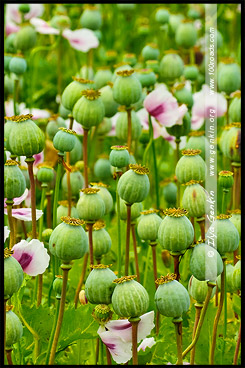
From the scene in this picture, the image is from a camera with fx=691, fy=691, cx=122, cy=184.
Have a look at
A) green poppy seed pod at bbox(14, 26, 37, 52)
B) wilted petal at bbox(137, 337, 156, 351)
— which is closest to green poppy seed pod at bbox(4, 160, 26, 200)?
wilted petal at bbox(137, 337, 156, 351)

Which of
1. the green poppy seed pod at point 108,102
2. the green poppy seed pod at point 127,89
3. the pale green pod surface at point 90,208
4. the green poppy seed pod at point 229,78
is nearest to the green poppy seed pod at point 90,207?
the pale green pod surface at point 90,208

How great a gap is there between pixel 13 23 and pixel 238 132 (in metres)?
0.86

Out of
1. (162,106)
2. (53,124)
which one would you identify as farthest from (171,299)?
(53,124)

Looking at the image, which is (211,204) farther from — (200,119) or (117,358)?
(200,119)

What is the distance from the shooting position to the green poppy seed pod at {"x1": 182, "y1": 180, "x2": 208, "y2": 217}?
73 centimetres

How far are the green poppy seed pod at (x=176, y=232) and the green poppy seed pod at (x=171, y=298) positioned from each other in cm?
4

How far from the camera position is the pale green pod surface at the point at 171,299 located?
0.61 metres

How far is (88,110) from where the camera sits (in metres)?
0.87

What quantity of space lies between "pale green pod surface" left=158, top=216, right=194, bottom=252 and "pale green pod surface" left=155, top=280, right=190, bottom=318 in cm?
4

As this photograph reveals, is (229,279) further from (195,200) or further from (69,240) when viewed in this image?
(69,240)

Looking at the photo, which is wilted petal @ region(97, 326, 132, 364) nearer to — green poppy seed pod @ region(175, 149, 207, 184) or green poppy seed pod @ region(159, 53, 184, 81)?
green poppy seed pod @ region(175, 149, 207, 184)

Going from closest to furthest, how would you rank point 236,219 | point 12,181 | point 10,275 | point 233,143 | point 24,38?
point 10,275 → point 12,181 → point 236,219 → point 233,143 → point 24,38

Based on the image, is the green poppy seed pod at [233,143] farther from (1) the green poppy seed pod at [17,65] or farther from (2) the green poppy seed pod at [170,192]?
(1) the green poppy seed pod at [17,65]

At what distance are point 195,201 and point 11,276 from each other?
A: 0.23m
